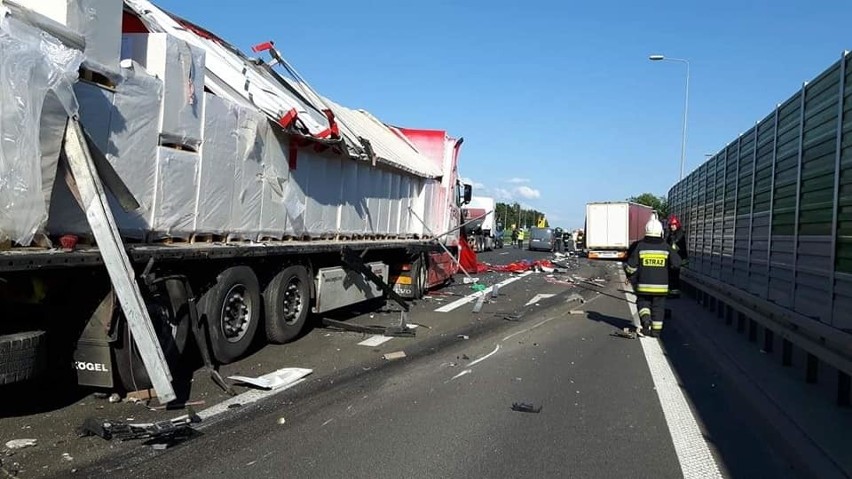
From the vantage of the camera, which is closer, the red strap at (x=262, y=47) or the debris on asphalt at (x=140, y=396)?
the debris on asphalt at (x=140, y=396)

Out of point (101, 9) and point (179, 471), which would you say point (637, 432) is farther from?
point (101, 9)

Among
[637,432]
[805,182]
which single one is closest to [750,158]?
[805,182]

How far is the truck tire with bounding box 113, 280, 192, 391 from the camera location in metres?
5.59

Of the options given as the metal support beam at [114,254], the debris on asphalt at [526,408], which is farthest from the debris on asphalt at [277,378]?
the debris on asphalt at [526,408]

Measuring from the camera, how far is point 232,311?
24.7ft

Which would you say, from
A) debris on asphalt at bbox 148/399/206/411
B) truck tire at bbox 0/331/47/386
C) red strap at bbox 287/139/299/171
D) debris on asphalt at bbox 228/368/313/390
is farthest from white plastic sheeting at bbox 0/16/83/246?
red strap at bbox 287/139/299/171

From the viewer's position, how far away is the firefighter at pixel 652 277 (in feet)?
33.6

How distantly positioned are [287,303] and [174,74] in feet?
11.7

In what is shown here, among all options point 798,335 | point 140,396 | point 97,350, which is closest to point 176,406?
point 140,396

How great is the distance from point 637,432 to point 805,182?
4.02 m

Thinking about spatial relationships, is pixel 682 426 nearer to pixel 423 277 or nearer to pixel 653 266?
pixel 653 266

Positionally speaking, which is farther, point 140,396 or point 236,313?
point 236,313

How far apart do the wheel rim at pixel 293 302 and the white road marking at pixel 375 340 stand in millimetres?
944

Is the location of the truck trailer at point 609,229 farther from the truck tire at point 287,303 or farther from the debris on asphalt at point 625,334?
the truck tire at point 287,303
